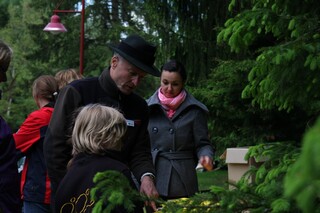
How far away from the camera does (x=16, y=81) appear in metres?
41.8

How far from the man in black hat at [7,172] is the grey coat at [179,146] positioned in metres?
1.74

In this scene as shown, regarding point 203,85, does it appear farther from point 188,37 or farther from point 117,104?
point 117,104

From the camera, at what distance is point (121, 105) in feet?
15.1

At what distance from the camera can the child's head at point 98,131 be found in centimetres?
356

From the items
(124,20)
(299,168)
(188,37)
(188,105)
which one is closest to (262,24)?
(188,105)

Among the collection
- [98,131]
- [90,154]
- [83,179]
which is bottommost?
[83,179]

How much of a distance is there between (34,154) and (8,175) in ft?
5.19

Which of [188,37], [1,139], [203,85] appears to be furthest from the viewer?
[188,37]

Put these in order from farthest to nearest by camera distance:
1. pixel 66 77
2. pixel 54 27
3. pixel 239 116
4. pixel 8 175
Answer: pixel 54 27
pixel 239 116
pixel 66 77
pixel 8 175

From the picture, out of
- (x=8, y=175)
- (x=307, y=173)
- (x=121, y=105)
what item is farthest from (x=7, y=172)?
(x=307, y=173)

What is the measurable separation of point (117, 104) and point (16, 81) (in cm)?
3814

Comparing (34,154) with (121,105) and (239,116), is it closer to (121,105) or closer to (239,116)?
(121,105)

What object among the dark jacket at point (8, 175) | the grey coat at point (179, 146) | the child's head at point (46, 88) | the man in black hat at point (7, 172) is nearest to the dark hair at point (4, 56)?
the man in black hat at point (7, 172)

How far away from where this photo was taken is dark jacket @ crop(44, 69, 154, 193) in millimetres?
4348
